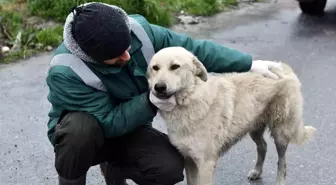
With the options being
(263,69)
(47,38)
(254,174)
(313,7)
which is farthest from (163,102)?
(313,7)

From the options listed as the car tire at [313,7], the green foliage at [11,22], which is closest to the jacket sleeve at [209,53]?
the green foliage at [11,22]

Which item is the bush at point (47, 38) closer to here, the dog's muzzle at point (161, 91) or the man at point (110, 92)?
the man at point (110, 92)

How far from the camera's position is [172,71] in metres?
2.96

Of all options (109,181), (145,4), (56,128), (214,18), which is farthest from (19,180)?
(214,18)

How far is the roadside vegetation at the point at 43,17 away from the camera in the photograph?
21.6 ft

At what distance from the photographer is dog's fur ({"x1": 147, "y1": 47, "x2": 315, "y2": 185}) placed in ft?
9.86

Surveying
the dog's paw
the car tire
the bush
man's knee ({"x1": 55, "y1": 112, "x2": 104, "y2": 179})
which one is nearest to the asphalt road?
the dog's paw

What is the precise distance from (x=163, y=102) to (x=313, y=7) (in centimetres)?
650

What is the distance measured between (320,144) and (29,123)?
8.34 feet

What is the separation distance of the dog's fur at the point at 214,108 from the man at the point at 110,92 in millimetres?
125

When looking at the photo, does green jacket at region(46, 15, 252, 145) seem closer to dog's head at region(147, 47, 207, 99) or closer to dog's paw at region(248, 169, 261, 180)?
dog's head at region(147, 47, 207, 99)

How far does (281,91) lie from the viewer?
347 centimetres

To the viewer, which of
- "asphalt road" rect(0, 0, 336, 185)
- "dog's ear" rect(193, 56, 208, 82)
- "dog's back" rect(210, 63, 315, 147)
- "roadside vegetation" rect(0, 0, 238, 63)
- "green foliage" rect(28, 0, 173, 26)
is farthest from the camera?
"green foliage" rect(28, 0, 173, 26)

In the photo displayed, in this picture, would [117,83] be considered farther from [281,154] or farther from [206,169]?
[281,154]
